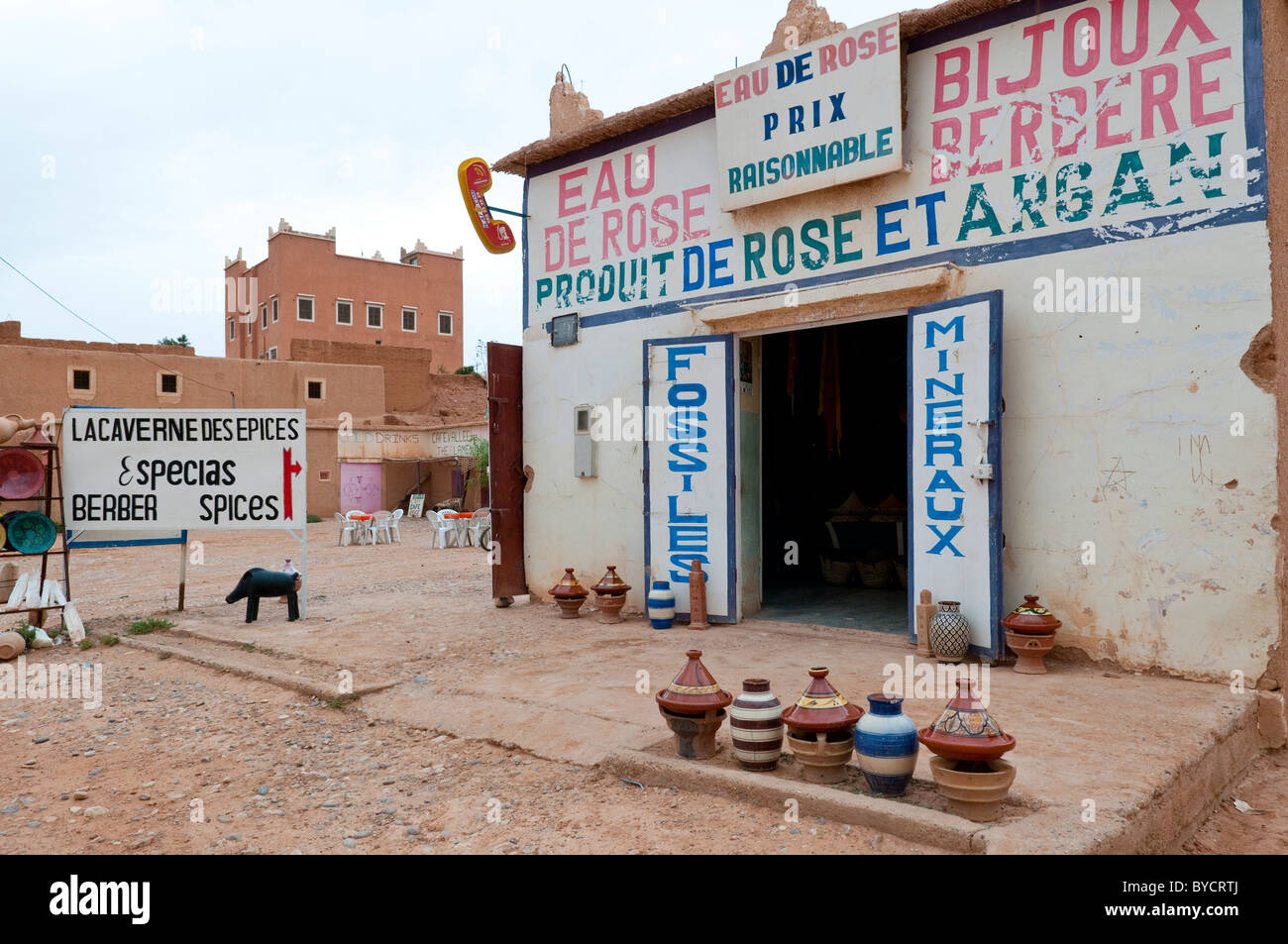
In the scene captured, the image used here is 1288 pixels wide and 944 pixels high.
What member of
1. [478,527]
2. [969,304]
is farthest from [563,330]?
[478,527]

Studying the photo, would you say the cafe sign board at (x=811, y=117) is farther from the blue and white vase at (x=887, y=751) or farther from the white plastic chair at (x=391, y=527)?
the white plastic chair at (x=391, y=527)

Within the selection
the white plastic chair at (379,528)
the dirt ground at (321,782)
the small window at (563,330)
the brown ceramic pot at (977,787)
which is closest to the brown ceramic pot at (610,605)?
the dirt ground at (321,782)

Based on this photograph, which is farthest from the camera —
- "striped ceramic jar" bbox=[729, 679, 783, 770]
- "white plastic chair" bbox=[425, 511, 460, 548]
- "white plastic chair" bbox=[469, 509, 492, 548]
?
"white plastic chair" bbox=[469, 509, 492, 548]

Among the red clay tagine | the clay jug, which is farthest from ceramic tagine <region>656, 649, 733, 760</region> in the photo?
the clay jug

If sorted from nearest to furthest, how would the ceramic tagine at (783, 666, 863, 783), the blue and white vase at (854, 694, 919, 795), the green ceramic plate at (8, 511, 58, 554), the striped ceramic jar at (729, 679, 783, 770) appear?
the blue and white vase at (854, 694, 919, 795)
the ceramic tagine at (783, 666, 863, 783)
the striped ceramic jar at (729, 679, 783, 770)
the green ceramic plate at (8, 511, 58, 554)

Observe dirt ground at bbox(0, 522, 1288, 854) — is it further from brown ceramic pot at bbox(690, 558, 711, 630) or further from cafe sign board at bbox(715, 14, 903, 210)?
cafe sign board at bbox(715, 14, 903, 210)

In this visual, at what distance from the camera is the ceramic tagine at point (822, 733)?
3.52 meters

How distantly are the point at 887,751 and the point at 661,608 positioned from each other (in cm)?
431

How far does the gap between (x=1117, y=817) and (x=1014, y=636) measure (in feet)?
8.30

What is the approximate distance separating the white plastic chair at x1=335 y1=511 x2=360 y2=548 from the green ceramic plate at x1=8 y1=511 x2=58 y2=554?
11.4m

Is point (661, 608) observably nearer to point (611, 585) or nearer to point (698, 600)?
point (698, 600)

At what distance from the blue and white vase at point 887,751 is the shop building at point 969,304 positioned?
8.98 ft

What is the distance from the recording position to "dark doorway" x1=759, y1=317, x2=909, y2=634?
392 inches

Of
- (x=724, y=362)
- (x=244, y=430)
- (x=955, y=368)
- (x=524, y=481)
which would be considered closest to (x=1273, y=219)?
(x=955, y=368)
